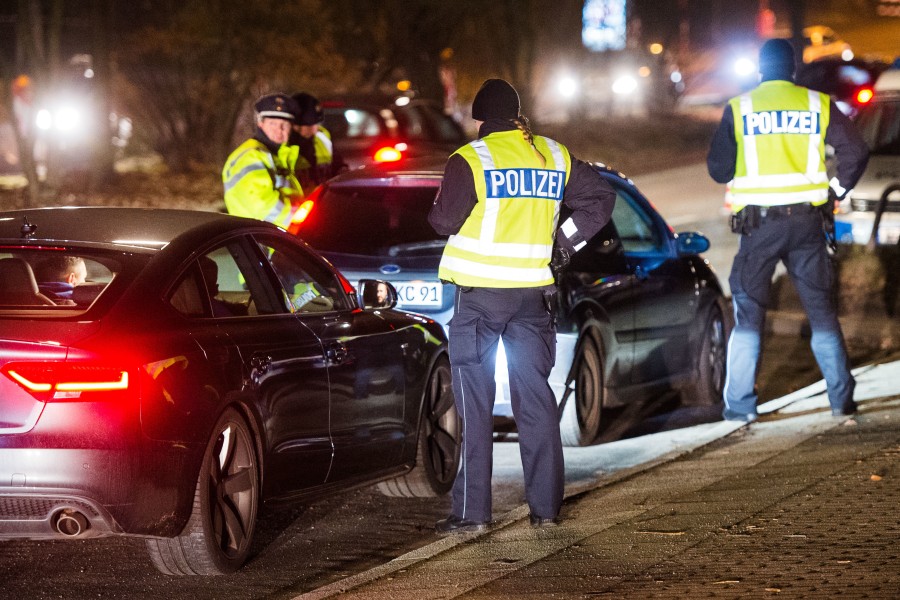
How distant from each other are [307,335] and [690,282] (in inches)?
149

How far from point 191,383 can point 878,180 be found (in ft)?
34.5

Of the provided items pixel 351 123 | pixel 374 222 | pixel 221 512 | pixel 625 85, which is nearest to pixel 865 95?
pixel 351 123

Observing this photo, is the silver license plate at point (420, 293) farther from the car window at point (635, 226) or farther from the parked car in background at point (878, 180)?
the parked car in background at point (878, 180)

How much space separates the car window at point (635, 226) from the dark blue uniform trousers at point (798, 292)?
0.86 m

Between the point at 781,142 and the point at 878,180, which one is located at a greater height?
the point at 781,142

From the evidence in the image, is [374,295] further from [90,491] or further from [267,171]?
[267,171]

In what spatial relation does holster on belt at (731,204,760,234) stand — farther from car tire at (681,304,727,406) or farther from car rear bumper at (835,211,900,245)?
car rear bumper at (835,211,900,245)

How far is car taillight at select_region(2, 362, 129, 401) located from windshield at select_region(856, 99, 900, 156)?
1119 cm

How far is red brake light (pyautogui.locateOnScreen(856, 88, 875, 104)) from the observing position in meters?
16.0

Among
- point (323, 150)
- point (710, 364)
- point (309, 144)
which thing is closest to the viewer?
point (710, 364)

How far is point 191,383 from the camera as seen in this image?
18.7 feet

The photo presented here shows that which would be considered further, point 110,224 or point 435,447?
point 435,447

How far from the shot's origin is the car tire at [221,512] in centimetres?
582

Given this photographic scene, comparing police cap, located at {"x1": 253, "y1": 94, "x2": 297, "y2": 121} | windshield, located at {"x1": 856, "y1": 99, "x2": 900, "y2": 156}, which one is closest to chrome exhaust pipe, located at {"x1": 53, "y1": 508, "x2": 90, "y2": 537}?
police cap, located at {"x1": 253, "y1": 94, "x2": 297, "y2": 121}
